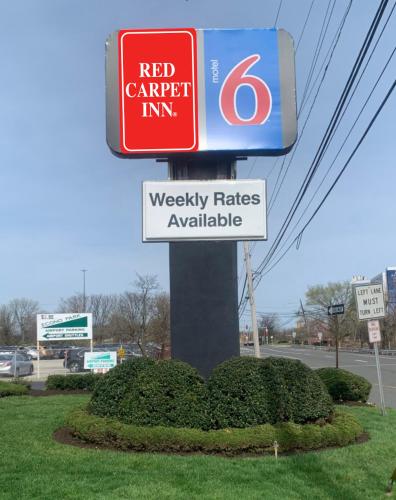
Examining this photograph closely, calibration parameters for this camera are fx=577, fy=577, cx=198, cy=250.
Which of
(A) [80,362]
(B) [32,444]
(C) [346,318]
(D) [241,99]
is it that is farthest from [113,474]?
(C) [346,318]

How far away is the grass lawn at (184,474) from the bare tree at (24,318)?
9213cm

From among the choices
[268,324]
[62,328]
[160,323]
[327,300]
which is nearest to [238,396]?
[62,328]

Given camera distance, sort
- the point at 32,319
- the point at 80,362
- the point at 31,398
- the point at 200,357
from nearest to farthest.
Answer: the point at 200,357 → the point at 31,398 → the point at 80,362 → the point at 32,319

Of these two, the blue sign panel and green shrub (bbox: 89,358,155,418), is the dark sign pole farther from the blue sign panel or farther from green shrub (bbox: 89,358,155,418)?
the blue sign panel

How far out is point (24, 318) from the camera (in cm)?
10206

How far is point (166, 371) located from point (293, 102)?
18.2 feet

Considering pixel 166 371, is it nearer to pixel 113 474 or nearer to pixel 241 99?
pixel 113 474

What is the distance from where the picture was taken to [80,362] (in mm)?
32562

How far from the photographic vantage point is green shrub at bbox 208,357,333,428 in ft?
26.6

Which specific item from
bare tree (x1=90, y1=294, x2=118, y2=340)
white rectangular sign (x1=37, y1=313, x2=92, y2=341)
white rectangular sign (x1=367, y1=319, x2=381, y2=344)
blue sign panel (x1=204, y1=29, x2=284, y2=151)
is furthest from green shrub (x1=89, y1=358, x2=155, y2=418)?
bare tree (x1=90, y1=294, x2=118, y2=340)

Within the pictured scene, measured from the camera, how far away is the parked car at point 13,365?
2897cm

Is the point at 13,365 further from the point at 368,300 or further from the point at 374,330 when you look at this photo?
the point at 368,300

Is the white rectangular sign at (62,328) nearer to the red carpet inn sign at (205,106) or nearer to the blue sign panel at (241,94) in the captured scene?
the red carpet inn sign at (205,106)

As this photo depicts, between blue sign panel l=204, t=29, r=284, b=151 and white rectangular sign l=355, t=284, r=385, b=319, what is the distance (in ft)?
13.3
